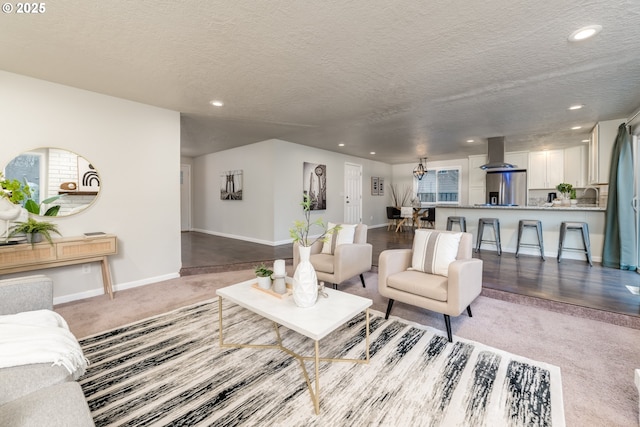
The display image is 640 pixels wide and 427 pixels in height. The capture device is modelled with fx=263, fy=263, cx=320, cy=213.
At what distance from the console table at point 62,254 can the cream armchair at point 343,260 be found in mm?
2196

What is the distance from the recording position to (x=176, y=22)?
190cm

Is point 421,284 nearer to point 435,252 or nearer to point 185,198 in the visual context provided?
point 435,252

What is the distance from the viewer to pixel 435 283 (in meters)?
2.30

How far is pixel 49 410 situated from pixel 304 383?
3.96 feet

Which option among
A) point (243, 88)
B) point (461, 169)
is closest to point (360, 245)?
point (243, 88)

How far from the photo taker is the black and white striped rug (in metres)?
1.42

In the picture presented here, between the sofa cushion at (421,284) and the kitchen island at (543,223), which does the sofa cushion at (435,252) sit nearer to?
the sofa cushion at (421,284)

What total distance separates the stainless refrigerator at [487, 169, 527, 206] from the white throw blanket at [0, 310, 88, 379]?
24.3 feet

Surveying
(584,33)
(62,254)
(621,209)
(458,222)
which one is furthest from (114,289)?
(621,209)

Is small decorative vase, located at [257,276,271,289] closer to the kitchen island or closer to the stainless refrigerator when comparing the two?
the kitchen island

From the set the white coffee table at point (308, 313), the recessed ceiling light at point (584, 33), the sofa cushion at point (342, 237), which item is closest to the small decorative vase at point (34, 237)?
the white coffee table at point (308, 313)

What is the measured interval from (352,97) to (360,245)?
189cm

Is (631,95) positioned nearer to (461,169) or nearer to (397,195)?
(461,169)

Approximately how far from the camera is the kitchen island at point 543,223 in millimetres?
4340
